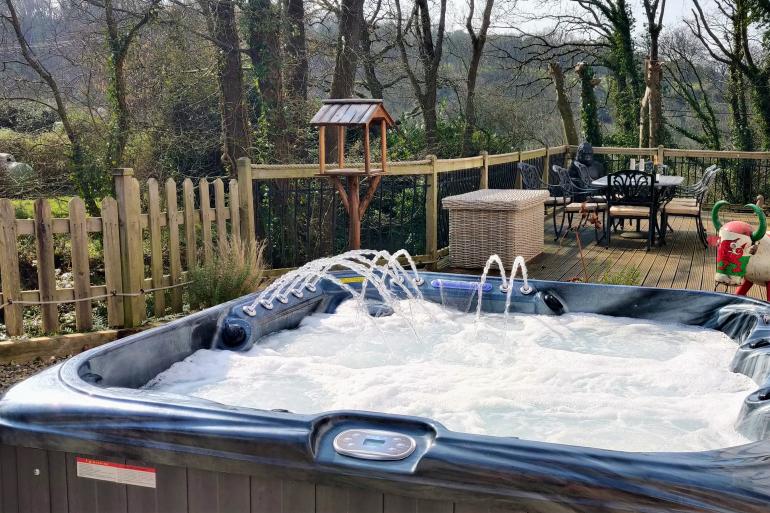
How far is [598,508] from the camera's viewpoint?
175 cm

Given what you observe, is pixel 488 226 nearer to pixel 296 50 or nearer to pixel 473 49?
pixel 296 50

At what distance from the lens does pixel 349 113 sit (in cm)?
483

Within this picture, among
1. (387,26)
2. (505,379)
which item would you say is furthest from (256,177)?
(387,26)

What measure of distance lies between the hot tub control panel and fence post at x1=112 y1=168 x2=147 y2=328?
327 cm

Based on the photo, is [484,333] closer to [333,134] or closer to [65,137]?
[333,134]

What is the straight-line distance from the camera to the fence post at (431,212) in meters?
6.75

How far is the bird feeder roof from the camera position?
477 centimetres

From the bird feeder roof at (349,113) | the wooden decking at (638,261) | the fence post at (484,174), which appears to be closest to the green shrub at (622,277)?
the wooden decking at (638,261)

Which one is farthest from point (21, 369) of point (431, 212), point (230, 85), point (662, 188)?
point (662, 188)

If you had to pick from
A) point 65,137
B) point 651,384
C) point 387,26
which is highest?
point 387,26

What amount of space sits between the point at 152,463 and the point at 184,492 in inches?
4.8

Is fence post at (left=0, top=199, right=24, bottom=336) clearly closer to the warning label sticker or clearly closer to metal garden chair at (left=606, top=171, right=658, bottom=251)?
the warning label sticker

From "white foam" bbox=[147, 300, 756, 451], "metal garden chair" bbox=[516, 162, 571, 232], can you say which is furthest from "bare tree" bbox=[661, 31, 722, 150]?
"white foam" bbox=[147, 300, 756, 451]

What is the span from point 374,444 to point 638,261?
5487 millimetres
